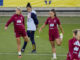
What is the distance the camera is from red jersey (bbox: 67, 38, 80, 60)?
7.52m

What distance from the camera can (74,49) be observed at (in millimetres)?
7637

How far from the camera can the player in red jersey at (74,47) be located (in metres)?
7.41

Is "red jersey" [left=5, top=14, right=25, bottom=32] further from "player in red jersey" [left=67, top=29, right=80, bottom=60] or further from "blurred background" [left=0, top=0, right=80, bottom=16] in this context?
"blurred background" [left=0, top=0, right=80, bottom=16]

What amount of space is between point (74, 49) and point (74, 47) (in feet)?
0.24

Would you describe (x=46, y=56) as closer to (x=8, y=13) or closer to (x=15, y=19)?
(x=15, y=19)

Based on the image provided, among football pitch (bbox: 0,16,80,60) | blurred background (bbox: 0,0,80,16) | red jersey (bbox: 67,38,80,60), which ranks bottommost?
football pitch (bbox: 0,16,80,60)

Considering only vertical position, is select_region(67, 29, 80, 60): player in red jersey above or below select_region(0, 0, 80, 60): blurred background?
above

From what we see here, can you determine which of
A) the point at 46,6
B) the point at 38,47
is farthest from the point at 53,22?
the point at 46,6

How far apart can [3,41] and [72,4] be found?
994cm

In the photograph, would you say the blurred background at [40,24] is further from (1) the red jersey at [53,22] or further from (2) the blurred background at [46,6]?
(1) the red jersey at [53,22]

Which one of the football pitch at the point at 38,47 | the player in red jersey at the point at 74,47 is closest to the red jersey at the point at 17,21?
the football pitch at the point at 38,47

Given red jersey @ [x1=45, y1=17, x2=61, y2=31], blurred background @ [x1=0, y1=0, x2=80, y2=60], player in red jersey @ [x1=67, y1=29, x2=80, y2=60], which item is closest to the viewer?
player in red jersey @ [x1=67, y1=29, x2=80, y2=60]

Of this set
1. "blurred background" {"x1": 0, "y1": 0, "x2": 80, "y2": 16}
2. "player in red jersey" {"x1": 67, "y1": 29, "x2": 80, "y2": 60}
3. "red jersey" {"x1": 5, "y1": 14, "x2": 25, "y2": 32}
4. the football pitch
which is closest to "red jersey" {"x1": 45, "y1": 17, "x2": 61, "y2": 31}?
"red jersey" {"x1": 5, "y1": 14, "x2": 25, "y2": 32}

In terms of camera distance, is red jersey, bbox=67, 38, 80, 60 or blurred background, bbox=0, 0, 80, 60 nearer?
red jersey, bbox=67, 38, 80, 60
